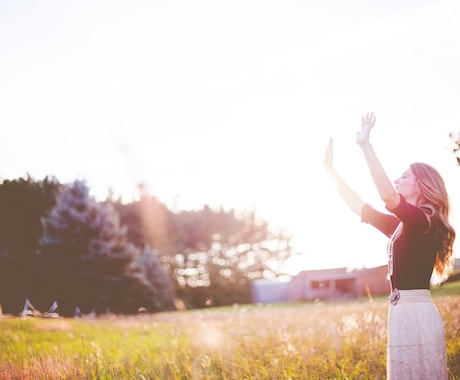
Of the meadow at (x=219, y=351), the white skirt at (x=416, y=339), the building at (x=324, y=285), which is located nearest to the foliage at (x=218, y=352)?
the meadow at (x=219, y=351)

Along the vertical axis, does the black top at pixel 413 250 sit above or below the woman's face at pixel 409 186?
below

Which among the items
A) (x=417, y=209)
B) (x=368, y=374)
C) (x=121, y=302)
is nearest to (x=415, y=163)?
(x=417, y=209)

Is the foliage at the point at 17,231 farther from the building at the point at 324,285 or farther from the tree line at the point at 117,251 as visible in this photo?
the building at the point at 324,285

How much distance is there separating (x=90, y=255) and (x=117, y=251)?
1953 millimetres

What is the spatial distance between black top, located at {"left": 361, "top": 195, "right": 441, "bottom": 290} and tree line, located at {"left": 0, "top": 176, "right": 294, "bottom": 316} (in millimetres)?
4940

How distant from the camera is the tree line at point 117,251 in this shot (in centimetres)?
829

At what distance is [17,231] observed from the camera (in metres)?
8.20

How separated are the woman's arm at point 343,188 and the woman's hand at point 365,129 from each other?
0.60 m

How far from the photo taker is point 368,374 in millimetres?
5059

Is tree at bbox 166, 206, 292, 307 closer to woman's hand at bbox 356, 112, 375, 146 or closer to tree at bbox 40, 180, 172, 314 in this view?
tree at bbox 40, 180, 172, 314

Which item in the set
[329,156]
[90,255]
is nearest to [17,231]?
[329,156]

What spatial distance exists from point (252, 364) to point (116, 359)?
68.5 inches

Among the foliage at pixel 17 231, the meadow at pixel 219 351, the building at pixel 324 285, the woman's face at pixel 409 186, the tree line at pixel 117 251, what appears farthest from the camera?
the building at pixel 324 285

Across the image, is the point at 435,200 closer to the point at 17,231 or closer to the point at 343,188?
the point at 343,188
